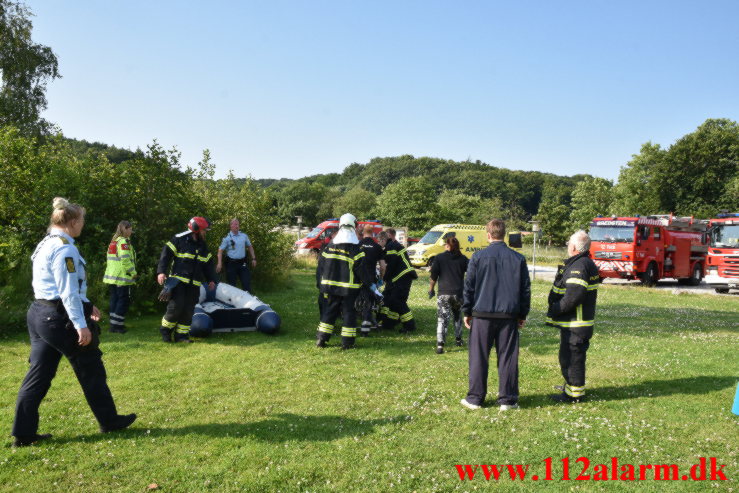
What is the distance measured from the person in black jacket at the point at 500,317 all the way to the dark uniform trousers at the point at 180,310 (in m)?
5.13

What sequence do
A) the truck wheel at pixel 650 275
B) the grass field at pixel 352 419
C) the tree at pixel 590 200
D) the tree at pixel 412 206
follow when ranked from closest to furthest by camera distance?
the grass field at pixel 352 419 < the truck wheel at pixel 650 275 < the tree at pixel 590 200 < the tree at pixel 412 206

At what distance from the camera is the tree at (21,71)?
23922 mm

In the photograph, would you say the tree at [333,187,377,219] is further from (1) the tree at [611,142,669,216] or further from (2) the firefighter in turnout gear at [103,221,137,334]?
(2) the firefighter in turnout gear at [103,221,137,334]

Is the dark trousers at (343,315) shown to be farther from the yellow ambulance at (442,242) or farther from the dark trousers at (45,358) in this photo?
the yellow ambulance at (442,242)

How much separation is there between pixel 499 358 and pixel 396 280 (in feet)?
14.3

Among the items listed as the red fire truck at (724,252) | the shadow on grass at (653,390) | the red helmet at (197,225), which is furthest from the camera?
the red fire truck at (724,252)

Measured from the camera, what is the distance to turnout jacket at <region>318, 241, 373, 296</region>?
819 centimetres

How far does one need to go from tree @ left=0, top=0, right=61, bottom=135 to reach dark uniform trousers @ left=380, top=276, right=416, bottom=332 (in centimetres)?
2265

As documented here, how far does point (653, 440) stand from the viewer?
468cm

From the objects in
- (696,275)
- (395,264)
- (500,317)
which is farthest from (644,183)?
(500,317)

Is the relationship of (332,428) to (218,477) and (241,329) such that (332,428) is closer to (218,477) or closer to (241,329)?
(218,477)

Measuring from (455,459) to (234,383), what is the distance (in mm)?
3226

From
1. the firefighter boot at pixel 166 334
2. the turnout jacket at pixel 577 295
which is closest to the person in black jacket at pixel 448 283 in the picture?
the turnout jacket at pixel 577 295

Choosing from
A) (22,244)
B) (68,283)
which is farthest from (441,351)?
(22,244)
